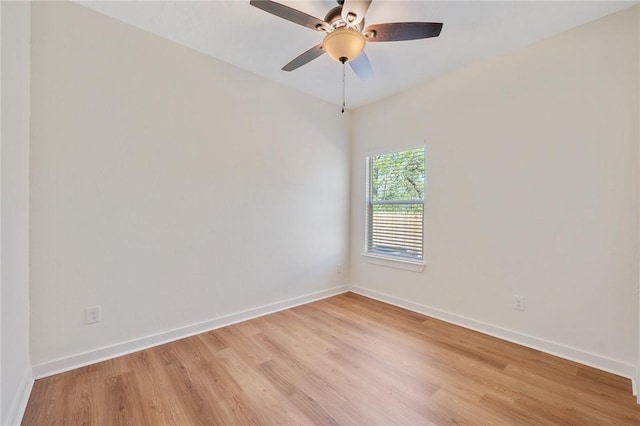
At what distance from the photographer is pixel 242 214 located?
114 inches

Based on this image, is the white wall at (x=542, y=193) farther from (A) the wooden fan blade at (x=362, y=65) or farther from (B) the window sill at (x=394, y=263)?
(A) the wooden fan blade at (x=362, y=65)

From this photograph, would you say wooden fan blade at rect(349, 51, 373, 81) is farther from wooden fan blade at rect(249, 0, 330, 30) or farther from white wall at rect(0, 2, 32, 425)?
→ white wall at rect(0, 2, 32, 425)

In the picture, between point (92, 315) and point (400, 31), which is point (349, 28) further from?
point (92, 315)

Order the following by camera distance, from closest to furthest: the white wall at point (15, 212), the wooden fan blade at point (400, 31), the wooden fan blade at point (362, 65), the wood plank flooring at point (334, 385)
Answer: the white wall at point (15, 212) < the wood plank flooring at point (334, 385) < the wooden fan blade at point (400, 31) < the wooden fan blade at point (362, 65)

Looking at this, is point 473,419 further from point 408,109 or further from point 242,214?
point 408,109

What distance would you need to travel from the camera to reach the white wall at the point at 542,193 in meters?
2.01

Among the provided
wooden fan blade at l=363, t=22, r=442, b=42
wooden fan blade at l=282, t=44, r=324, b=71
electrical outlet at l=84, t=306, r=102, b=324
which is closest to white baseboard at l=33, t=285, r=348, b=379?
electrical outlet at l=84, t=306, r=102, b=324

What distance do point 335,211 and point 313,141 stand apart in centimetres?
96

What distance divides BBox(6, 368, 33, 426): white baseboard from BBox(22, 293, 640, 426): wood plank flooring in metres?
0.04

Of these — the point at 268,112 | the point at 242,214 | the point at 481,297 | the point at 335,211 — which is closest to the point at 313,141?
the point at 268,112

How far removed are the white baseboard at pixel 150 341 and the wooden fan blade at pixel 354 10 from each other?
2.68 meters

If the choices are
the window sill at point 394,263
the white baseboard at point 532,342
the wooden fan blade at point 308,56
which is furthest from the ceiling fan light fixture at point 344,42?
the white baseboard at point 532,342

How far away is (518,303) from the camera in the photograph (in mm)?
2461

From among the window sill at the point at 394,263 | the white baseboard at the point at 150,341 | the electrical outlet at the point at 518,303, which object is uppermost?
the window sill at the point at 394,263
